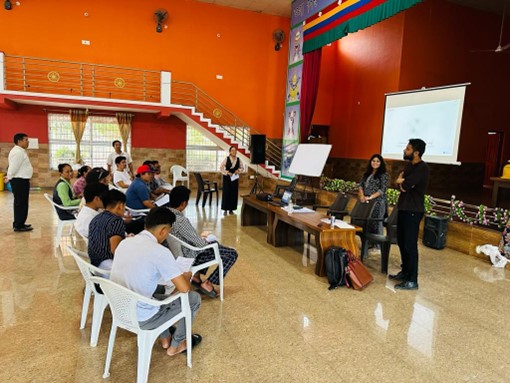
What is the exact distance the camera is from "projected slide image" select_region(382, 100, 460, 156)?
6.43 metres

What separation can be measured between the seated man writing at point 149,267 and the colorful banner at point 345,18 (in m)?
5.22

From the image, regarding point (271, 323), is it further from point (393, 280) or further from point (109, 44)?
point (109, 44)

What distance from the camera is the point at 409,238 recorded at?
3348 mm

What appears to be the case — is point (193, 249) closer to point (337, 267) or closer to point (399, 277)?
point (337, 267)

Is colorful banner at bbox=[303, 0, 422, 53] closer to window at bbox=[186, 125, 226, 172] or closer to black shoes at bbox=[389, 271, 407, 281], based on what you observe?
black shoes at bbox=[389, 271, 407, 281]

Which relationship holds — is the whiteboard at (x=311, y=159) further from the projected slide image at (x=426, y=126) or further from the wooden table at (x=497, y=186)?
the wooden table at (x=497, y=186)

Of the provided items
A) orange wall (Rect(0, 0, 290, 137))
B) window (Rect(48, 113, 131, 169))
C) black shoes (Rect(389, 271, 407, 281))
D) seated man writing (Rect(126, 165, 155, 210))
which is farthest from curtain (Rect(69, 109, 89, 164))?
black shoes (Rect(389, 271, 407, 281))

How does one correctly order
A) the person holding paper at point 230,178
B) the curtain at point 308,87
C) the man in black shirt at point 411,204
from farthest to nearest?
1. the curtain at point 308,87
2. the person holding paper at point 230,178
3. the man in black shirt at point 411,204

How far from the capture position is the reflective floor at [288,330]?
2111 mm

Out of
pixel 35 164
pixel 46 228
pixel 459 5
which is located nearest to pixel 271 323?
pixel 46 228

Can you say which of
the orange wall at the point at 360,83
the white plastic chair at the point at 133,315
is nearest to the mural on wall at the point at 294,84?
the orange wall at the point at 360,83

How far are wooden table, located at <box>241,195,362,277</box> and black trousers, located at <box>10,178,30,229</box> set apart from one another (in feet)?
10.9

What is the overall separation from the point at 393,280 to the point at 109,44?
9511 mm

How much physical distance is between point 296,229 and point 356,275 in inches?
63.2
